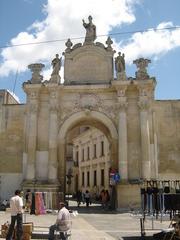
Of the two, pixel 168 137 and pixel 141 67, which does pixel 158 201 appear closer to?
pixel 168 137

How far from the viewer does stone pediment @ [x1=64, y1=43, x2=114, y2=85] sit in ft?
81.2

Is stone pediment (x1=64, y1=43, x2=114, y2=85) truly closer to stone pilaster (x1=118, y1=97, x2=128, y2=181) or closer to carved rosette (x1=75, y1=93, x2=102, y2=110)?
carved rosette (x1=75, y1=93, x2=102, y2=110)

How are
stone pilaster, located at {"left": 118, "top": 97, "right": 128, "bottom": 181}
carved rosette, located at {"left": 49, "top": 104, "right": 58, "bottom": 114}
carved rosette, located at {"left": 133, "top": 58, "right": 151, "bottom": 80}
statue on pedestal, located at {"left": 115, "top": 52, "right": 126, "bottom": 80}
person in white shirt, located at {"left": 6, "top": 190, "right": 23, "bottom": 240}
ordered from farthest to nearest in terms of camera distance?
1. carved rosette, located at {"left": 133, "top": 58, "right": 151, "bottom": 80}
2. statue on pedestal, located at {"left": 115, "top": 52, "right": 126, "bottom": 80}
3. carved rosette, located at {"left": 49, "top": 104, "right": 58, "bottom": 114}
4. stone pilaster, located at {"left": 118, "top": 97, "right": 128, "bottom": 181}
5. person in white shirt, located at {"left": 6, "top": 190, "right": 23, "bottom": 240}

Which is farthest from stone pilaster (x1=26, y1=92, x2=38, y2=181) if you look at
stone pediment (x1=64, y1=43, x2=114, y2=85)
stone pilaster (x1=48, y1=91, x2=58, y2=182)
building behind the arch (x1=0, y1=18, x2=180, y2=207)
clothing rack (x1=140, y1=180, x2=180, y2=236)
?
clothing rack (x1=140, y1=180, x2=180, y2=236)

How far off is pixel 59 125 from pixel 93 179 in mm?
22416

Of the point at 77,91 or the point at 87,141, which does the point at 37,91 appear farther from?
the point at 87,141

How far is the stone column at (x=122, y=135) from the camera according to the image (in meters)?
22.6

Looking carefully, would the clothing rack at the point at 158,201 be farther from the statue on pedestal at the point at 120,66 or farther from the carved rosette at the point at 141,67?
the carved rosette at the point at 141,67

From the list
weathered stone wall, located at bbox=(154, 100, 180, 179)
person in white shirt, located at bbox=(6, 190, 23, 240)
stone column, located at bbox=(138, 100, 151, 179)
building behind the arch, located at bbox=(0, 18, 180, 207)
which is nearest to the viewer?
person in white shirt, located at bbox=(6, 190, 23, 240)

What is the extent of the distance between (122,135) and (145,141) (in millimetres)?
1437

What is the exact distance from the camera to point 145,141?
2288 centimetres

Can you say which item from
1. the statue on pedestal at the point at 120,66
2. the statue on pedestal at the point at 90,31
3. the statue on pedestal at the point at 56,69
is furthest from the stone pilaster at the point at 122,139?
the statue on pedestal at the point at 90,31

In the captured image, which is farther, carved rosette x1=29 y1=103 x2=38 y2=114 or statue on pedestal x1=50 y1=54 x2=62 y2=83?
statue on pedestal x1=50 y1=54 x2=62 y2=83

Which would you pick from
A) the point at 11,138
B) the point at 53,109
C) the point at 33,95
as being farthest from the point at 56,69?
the point at 11,138
